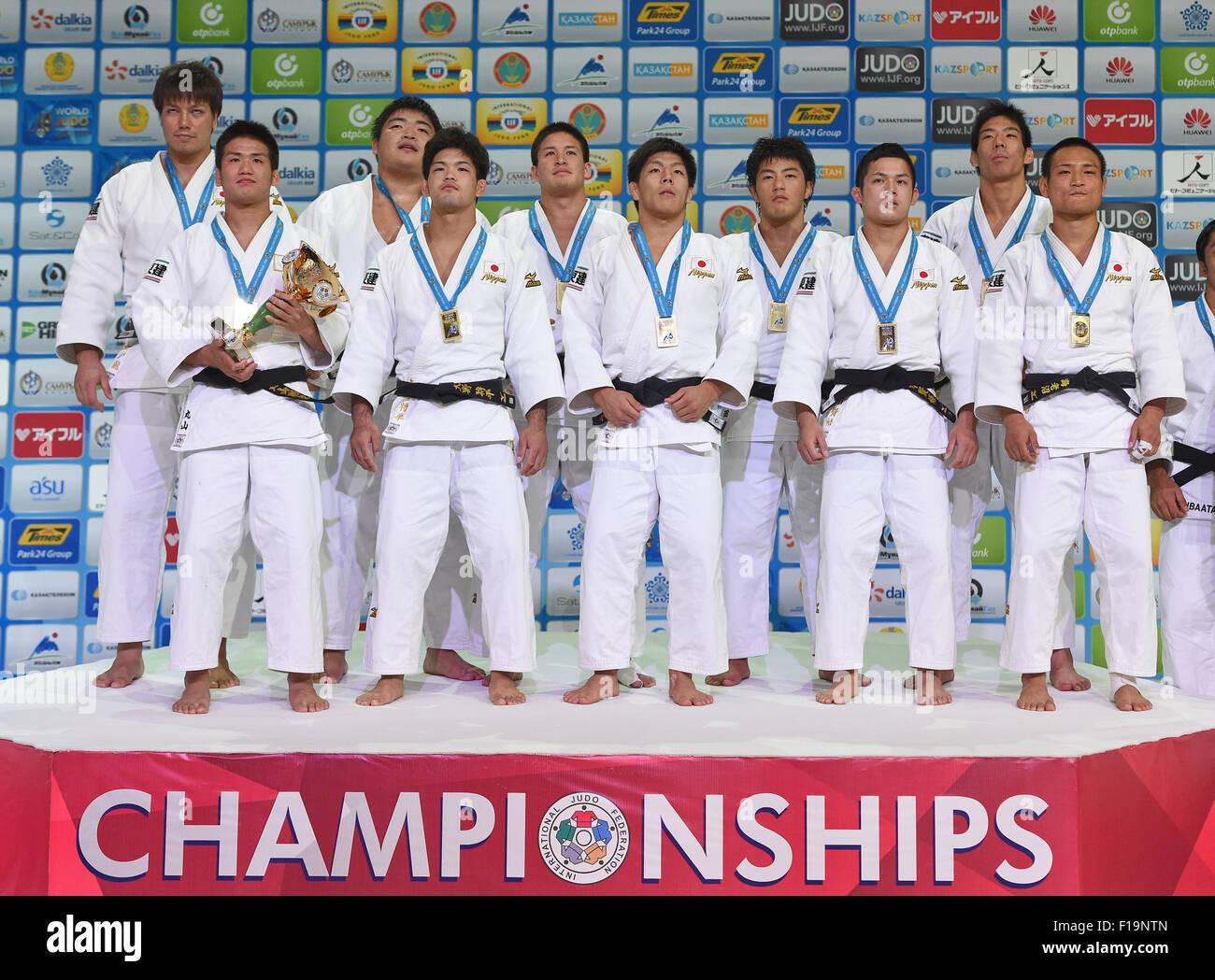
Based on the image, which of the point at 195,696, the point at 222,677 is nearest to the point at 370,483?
the point at 222,677

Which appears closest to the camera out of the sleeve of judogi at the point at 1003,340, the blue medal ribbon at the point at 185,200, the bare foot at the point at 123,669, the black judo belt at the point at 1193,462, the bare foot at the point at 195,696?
the bare foot at the point at 195,696

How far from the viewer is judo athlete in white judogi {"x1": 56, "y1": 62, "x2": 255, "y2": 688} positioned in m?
4.18

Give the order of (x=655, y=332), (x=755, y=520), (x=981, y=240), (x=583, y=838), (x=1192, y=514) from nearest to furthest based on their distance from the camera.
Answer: (x=583, y=838)
(x=655, y=332)
(x=1192, y=514)
(x=755, y=520)
(x=981, y=240)

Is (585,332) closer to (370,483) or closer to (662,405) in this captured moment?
(662,405)

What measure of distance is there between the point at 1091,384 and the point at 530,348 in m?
2.05

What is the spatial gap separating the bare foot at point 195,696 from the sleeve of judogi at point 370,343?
1.08 metres

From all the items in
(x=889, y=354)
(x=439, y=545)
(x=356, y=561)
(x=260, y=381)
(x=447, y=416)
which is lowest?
(x=356, y=561)

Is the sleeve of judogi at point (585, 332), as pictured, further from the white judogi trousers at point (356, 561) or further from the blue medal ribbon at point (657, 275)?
the white judogi trousers at point (356, 561)

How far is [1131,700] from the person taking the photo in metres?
3.85

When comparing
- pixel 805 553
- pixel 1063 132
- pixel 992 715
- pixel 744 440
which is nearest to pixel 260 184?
pixel 744 440

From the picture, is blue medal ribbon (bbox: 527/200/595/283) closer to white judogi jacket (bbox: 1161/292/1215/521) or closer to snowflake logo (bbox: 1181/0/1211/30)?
white judogi jacket (bbox: 1161/292/1215/521)

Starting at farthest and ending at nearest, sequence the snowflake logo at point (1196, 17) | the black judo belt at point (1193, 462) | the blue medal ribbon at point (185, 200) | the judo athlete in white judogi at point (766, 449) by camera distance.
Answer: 1. the snowflake logo at point (1196, 17)
2. the judo athlete in white judogi at point (766, 449)
3. the black judo belt at point (1193, 462)
4. the blue medal ribbon at point (185, 200)

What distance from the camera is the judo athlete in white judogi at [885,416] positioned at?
4012mm

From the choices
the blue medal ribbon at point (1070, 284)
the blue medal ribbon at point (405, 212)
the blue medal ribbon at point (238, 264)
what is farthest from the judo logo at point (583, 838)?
the blue medal ribbon at point (1070, 284)
